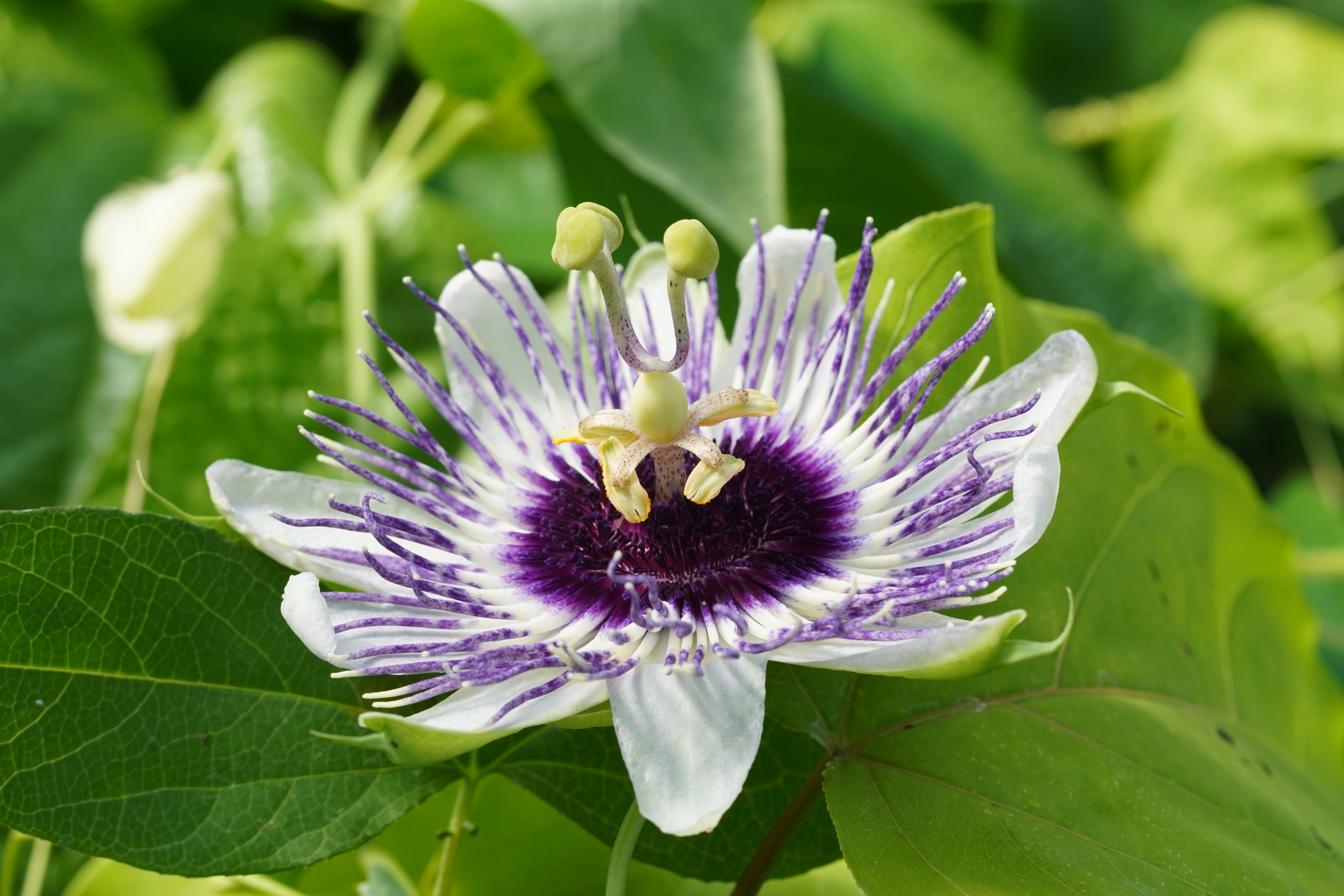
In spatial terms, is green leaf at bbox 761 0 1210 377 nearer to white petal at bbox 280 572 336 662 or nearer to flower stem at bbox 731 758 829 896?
flower stem at bbox 731 758 829 896

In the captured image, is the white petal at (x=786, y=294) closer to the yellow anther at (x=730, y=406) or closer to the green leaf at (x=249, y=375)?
the yellow anther at (x=730, y=406)

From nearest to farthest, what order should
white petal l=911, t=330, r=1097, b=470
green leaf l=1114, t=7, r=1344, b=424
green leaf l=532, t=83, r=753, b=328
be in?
1. white petal l=911, t=330, r=1097, b=470
2. green leaf l=532, t=83, r=753, b=328
3. green leaf l=1114, t=7, r=1344, b=424

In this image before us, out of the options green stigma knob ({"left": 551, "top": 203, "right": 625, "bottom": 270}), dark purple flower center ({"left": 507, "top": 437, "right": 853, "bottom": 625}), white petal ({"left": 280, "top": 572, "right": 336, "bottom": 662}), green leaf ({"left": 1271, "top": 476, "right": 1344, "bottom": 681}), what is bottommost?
green leaf ({"left": 1271, "top": 476, "right": 1344, "bottom": 681})

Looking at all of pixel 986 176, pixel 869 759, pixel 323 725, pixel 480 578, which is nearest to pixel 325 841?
pixel 323 725

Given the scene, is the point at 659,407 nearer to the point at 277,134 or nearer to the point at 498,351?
the point at 498,351

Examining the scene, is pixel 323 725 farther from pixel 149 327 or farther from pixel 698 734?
pixel 149 327

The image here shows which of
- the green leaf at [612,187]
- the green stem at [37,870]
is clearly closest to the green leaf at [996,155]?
the green leaf at [612,187]

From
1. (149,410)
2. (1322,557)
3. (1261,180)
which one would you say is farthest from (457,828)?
(1261,180)

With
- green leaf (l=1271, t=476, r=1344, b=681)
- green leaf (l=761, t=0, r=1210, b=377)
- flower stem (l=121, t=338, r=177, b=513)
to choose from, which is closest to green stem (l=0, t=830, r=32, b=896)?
flower stem (l=121, t=338, r=177, b=513)
